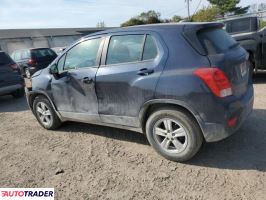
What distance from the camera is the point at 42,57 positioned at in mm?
15133

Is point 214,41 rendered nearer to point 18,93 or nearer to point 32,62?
point 18,93

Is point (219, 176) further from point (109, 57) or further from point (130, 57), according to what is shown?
point (109, 57)

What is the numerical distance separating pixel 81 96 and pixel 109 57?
819 millimetres

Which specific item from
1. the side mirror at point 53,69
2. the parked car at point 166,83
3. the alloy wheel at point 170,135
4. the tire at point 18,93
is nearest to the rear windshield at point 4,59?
the tire at point 18,93

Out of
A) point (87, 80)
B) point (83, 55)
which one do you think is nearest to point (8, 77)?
point (83, 55)

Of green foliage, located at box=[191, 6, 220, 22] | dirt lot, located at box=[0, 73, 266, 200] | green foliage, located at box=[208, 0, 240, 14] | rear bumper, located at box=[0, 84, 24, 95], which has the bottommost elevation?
dirt lot, located at box=[0, 73, 266, 200]

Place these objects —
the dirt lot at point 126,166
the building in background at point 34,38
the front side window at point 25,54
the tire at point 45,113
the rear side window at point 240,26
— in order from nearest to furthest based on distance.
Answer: the dirt lot at point 126,166, the tire at point 45,113, the rear side window at point 240,26, the front side window at point 25,54, the building in background at point 34,38

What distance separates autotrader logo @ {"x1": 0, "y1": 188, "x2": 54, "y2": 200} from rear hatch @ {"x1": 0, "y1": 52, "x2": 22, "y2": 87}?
18.8 feet

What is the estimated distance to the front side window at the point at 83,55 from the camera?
458 centimetres

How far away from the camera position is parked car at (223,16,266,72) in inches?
310

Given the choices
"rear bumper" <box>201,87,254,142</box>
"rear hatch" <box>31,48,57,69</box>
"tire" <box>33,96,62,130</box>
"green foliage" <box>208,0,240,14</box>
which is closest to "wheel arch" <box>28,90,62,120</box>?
"tire" <box>33,96,62,130</box>

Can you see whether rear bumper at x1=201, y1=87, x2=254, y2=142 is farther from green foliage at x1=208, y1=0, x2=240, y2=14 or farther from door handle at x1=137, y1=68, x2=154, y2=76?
green foliage at x1=208, y1=0, x2=240, y2=14

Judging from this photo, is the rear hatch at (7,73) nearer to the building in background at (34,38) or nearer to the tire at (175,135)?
the tire at (175,135)

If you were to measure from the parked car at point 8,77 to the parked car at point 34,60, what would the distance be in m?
5.57
